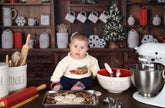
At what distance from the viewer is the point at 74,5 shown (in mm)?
3818

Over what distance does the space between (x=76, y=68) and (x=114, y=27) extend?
81.7 inches

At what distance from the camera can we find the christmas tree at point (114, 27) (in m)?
3.60

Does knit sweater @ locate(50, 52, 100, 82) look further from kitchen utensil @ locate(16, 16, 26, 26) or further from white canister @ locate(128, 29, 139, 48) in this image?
kitchen utensil @ locate(16, 16, 26, 26)

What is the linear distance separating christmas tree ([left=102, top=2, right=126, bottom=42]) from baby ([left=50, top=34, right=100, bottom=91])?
6.36 ft

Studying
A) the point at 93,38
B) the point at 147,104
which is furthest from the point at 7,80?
the point at 93,38

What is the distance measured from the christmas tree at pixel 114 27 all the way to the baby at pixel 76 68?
6.36ft

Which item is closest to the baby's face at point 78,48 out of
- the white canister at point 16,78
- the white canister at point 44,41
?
the white canister at point 16,78

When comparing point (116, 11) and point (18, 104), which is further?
point (116, 11)

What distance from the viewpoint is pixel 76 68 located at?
1675mm

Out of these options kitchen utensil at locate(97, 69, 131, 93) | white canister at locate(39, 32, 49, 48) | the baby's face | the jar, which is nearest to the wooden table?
kitchen utensil at locate(97, 69, 131, 93)

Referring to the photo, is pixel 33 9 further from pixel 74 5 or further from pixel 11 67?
pixel 11 67

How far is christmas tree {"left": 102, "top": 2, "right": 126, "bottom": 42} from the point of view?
360 centimetres

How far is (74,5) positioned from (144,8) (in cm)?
119

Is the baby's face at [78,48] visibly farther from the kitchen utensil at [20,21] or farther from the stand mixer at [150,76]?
the kitchen utensil at [20,21]
